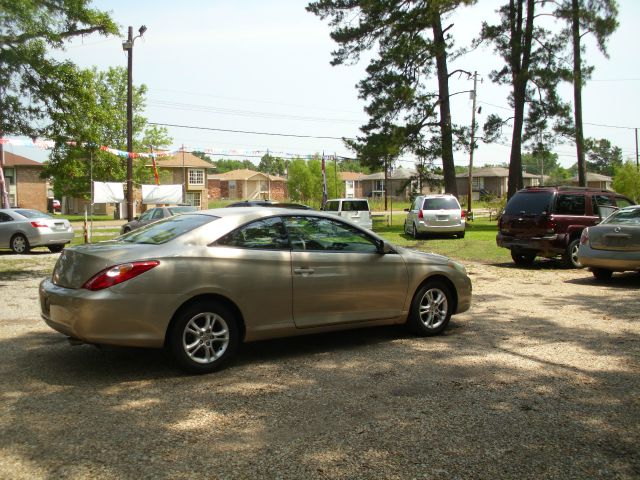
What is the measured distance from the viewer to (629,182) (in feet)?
197

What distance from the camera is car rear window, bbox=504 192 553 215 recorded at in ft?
43.4

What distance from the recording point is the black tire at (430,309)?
6691 mm

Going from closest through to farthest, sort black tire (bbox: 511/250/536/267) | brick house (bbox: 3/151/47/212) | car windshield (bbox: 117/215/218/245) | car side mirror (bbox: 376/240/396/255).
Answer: car windshield (bbox: 117/215/218/245)
car side mirror (bbox: 376/240/396/255)
black tire (bbox: 511/250/536/267)
brick house (bbox: 3/151/47/212)

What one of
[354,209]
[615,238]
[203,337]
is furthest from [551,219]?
[354,209]

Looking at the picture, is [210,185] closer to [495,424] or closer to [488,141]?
[488,141]

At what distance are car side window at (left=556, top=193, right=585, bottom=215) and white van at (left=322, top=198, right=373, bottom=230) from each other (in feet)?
41.5

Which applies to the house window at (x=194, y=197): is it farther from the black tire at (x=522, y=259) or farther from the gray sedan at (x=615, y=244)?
the gray sedan at (x=615, y=244)

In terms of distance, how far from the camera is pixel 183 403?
14.9ft

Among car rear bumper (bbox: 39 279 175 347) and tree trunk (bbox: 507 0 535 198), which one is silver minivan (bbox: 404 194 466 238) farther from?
car rear bumper (bbox: 39 279 175 347)

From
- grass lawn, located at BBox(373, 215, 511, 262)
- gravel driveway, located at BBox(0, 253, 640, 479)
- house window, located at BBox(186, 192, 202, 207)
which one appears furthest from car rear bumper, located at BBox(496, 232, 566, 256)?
house window, located at BBox(186, 192, 202, 207)

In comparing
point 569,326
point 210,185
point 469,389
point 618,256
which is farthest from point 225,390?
point 210,185

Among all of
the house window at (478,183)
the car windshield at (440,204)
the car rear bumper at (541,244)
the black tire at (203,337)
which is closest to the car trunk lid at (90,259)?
the black tire at (203,337)

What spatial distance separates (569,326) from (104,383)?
543cm

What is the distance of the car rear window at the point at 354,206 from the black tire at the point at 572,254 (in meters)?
13.3
